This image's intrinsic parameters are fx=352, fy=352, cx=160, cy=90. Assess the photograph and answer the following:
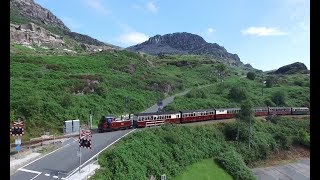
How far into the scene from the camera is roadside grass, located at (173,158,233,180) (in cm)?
3620

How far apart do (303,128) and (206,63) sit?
69.6 metres

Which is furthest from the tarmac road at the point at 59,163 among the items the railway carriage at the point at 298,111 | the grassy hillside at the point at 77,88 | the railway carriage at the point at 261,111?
the railway carriage at the point at 298,111

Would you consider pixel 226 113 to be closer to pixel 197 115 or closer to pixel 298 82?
pixel 197 115

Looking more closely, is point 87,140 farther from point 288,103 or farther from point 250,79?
point 250,79

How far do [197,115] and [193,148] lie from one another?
8843 millimetres

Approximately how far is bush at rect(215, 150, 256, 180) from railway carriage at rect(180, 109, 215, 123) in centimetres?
753

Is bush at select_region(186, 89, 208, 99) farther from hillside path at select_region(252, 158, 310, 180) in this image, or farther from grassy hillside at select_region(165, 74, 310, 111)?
hillside path at select_region(252, 158, 310, 180)

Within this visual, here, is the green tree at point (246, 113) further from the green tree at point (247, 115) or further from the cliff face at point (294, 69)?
the cliff face at point (294, 69)

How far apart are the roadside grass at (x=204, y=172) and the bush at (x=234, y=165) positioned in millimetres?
693

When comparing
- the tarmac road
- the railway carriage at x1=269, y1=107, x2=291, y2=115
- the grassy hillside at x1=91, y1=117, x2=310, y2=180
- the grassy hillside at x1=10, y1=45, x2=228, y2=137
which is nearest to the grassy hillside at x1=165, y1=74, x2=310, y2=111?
the railway carriage at x1=269, y1=107, x2=291, y2=115

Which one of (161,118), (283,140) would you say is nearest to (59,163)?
(161,118)

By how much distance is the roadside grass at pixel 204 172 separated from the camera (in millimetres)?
36200

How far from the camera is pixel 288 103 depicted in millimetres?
73938
